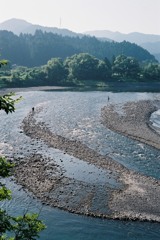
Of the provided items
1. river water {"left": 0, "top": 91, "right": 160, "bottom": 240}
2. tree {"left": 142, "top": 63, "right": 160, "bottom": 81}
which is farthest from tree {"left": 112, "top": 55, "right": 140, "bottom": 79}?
river water {"left": 0, "top": 91, "right": 160, "bottom": 240}

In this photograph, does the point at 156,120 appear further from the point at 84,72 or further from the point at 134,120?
the point at 84,72

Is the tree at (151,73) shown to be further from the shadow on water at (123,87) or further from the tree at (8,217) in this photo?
the tree at (8,217)

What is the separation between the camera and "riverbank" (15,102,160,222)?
4112 cm

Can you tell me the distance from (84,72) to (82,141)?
108 m

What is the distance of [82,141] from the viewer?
68562 mm

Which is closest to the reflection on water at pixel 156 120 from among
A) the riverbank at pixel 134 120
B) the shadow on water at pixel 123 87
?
the riverbank at pixel 134 120

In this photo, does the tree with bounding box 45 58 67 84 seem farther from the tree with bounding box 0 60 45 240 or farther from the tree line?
the tree with bounding box 0 60 45 240

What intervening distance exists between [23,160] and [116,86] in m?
113

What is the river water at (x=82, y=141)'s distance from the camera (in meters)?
37.3

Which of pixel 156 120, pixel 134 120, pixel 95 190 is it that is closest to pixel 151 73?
pixel 156 120

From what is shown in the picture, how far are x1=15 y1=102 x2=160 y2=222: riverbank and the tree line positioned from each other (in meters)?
103

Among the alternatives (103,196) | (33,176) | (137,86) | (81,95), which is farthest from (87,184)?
(137,86)

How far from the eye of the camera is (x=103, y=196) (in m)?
44.6

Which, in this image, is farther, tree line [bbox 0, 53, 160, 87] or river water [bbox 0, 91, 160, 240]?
tree line [bbox 0, 53, 160, 87]
